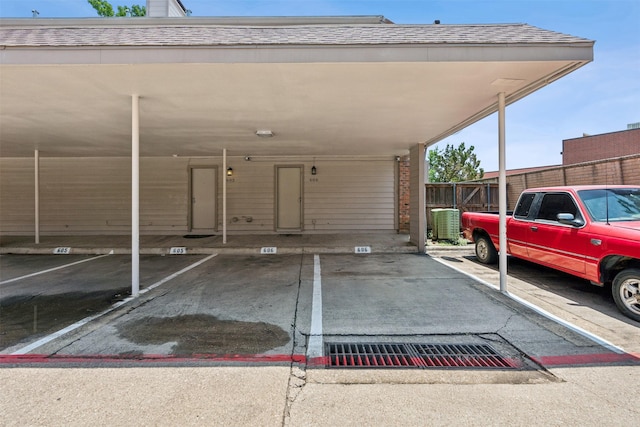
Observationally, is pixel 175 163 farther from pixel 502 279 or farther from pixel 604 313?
pixel 604 313

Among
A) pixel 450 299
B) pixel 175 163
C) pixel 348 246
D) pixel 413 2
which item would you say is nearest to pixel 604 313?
pixel 450 299

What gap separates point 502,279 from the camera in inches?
193

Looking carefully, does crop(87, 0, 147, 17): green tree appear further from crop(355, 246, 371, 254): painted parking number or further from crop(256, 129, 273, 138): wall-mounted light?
crop(355, 246, 371, 254): painted parking number

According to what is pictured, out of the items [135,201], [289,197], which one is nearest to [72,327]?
[135,201]

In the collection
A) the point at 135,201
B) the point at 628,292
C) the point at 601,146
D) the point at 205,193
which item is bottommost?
the point at 628,292

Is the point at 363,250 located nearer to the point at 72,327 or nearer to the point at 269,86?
the point at 269,86

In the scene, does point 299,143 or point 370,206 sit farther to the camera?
point 370,206

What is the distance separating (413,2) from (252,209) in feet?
26.4

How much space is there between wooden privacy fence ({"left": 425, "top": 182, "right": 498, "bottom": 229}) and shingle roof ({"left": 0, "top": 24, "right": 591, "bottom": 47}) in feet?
24.1

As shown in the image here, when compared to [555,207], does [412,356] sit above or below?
below

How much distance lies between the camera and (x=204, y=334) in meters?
3.52

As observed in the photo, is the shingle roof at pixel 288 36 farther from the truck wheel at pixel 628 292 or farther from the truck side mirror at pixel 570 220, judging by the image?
the truck wheel at pixel 628 292

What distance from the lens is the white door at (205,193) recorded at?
1136cm

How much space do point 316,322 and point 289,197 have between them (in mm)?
7760
